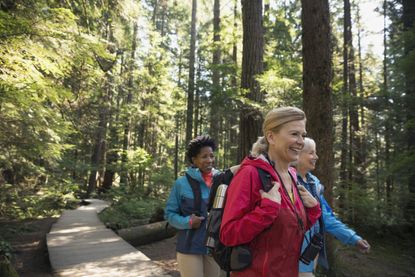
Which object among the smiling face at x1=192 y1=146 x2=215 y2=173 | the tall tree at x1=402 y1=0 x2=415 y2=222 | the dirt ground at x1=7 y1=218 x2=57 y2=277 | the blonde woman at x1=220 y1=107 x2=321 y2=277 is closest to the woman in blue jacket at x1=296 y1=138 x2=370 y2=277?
the blonde woman at x1=220 y1=107 x2=321 y2=277

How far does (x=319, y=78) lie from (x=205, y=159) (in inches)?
118

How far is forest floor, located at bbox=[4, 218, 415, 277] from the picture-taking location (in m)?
7.46

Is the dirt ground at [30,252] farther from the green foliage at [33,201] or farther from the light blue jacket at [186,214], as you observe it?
the light blue jacket at [186,214]

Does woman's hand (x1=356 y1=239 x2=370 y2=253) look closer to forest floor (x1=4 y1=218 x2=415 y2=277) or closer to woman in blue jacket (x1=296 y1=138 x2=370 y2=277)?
woman in blue jacket (x1=296 y1=138 x2=370 y2=277)

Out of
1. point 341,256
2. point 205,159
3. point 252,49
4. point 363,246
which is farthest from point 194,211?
point 341,256

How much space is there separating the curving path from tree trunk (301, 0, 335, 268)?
11.2 ft

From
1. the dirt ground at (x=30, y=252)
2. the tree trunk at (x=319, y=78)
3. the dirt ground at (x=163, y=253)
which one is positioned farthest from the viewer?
the dirt ground at (x=163, y=253)

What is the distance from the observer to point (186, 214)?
3352 mm

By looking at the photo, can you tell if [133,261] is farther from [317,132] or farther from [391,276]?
[391,276]

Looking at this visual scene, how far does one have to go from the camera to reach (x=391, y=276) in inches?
305

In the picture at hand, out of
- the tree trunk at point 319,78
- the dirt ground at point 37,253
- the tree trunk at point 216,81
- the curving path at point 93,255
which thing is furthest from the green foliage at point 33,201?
the tree trunk at point 319,78

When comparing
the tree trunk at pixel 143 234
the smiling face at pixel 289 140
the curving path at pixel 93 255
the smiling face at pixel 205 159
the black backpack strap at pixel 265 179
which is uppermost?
the smiling face at pixel 289 140

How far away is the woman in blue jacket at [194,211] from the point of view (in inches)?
127

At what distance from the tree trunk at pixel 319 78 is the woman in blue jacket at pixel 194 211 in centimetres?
266
